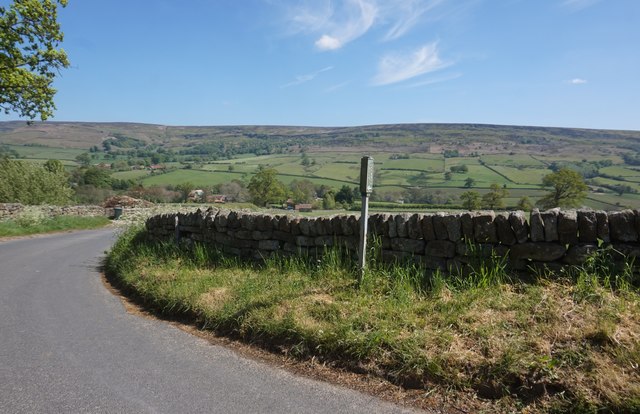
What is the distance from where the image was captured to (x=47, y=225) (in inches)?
850

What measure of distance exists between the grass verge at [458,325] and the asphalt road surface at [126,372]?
46 cm

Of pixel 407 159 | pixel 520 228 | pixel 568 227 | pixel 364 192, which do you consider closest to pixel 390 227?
pixel 364 192

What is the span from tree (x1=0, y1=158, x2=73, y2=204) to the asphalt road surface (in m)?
32.7

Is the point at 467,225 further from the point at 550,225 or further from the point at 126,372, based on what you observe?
the point at 126,372

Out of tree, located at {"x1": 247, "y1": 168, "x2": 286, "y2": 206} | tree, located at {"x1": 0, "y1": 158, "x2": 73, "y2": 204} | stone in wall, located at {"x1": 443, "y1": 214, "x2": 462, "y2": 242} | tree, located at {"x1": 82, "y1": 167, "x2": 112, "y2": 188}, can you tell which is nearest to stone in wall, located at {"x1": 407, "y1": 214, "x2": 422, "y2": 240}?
stone in wall, located at {"x1": 443, "y1": 214, "x2": 462, "y2": 242}

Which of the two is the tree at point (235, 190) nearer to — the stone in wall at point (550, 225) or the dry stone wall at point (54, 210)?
the dry stone wall at point (54, 210)

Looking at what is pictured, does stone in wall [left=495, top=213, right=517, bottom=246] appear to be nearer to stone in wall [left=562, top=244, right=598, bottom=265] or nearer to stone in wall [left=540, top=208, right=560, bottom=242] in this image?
stone in wall [left=540, top=208, right=560, bottom=242]

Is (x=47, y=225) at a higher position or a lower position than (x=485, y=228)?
lower

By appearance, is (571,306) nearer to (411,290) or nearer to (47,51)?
(411,290)

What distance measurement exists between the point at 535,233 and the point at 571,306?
1007mm

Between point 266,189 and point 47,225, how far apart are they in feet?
75.2

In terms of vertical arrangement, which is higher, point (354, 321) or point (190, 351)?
point (354, 321)

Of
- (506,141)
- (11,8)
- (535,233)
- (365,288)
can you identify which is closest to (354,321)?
(365,288)

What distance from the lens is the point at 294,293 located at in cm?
569
